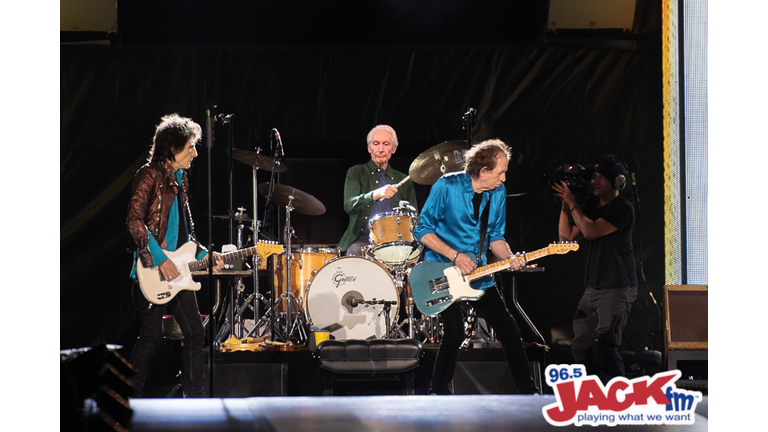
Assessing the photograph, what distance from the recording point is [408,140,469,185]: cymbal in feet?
17.4

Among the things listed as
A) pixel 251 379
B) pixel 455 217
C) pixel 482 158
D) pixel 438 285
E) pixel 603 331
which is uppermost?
pixel 482 158

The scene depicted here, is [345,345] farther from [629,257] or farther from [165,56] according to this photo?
[165,56]

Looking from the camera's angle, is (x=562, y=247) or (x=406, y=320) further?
(x=406, y=320)

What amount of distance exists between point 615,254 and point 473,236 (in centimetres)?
108

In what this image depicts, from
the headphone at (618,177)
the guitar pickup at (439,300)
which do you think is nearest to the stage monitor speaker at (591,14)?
the headphone at (618,177)

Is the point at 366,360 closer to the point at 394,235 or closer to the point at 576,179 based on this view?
the point at 394,235

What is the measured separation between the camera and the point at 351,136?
17.8 ft

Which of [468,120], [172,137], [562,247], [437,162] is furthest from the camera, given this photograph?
[437,162]

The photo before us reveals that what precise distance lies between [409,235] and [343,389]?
1.39m

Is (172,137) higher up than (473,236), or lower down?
higher up

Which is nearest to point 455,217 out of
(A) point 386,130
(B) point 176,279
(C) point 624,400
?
(A) point 386,130

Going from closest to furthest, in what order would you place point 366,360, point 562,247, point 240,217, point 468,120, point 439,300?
point 366,360 → point 439,300 → point 562,247 → point 468,120 → point 240,217

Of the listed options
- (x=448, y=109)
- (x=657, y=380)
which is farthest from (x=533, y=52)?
(x=657, y=380)

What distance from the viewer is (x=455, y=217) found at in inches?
187
